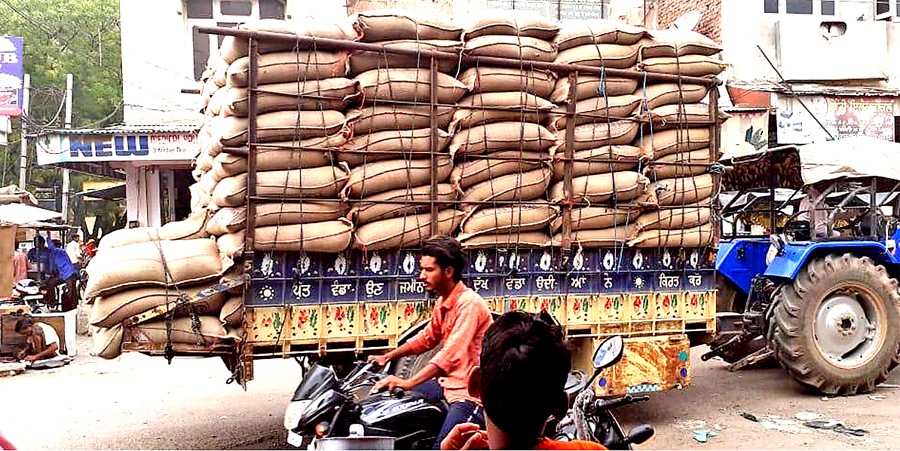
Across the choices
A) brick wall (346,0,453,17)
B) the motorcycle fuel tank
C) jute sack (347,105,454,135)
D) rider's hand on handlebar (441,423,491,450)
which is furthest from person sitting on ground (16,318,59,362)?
rider's hand on handlebar (441,423,491,450)

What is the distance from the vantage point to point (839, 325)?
7.09m

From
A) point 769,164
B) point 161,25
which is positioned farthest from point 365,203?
point 161,25

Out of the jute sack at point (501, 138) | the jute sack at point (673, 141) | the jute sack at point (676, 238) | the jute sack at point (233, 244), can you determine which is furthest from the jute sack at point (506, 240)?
the jute sack at point (233, 244)

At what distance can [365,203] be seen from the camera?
507cm

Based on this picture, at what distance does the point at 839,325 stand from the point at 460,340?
488 centimetres

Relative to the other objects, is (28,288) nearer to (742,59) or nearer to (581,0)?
(581,0)

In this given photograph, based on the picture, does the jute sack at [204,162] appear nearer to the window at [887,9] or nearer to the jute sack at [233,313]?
the jute sack at [233,313]

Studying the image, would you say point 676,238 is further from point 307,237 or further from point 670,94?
point 307,237

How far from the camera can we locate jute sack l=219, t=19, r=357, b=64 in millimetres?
4820

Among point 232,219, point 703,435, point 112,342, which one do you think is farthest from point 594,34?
point 112,342

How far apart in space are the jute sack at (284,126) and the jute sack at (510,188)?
1.00 meters

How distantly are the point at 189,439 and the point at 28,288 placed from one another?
6100 mm

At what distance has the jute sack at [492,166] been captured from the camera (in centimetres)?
534

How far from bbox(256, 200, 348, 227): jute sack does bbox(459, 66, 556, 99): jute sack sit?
1.21m
